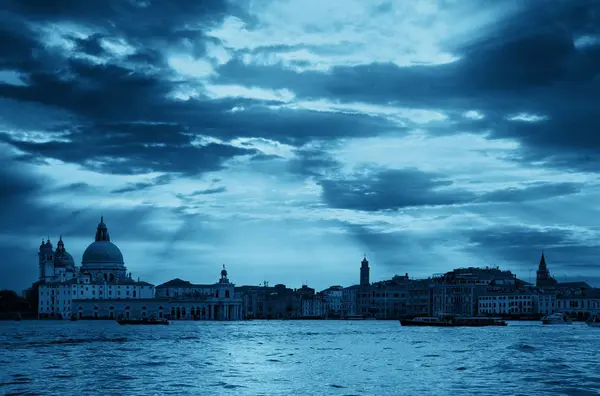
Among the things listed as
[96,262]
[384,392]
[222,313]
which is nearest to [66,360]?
[384,392]

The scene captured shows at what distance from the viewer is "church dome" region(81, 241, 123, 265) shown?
172m

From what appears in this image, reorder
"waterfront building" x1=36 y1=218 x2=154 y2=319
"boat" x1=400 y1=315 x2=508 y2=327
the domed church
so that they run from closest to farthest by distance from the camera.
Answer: "boat" x1=400 y1=315 x2=508 y2=327 < "waterfront building" x1=36 y1=218 x2=154 y2=319 < the domed church

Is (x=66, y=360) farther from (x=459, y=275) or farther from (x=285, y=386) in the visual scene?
(x=459, y=275)

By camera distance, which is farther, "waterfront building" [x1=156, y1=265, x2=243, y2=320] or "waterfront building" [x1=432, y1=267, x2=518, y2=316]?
"waterfront building" [x1=432, y1=267, x2=518, y2=316]

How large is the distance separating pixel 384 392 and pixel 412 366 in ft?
33.2

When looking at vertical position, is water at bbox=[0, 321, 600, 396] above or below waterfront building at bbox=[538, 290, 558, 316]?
below

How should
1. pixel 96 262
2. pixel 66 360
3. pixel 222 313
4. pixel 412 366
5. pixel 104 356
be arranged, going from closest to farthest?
pixel 412 366 < pixel 66 360 < pixel 104 356 < pixel 222 313 < pixel 96 262

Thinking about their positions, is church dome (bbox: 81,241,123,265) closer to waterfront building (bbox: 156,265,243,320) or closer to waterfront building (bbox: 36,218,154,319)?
waterfront building (bbox: 36,218,154,319)

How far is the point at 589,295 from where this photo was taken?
551 ft

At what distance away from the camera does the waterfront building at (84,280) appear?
541ft

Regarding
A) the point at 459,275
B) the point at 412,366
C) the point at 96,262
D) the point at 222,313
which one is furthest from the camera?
the point at 459,275

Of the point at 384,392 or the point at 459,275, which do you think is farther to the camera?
the point at 459,275

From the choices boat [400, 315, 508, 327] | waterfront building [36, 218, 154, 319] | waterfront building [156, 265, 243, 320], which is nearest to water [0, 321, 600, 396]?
boat [400, 315, 508, 327]

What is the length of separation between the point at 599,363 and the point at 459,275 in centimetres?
14807
